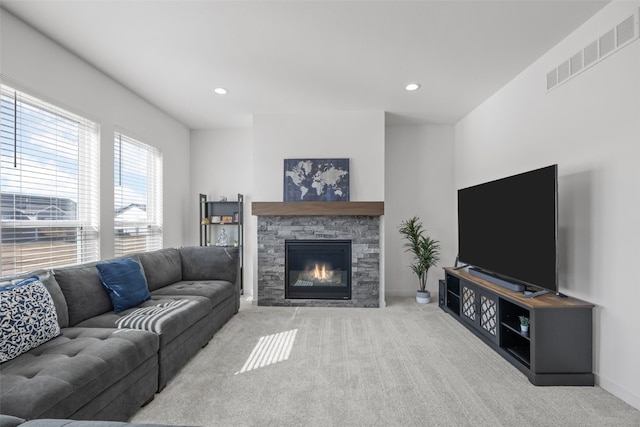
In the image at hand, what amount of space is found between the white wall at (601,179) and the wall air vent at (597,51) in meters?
0.04

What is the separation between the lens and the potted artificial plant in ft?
14.7

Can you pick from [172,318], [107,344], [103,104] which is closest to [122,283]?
[172,318]

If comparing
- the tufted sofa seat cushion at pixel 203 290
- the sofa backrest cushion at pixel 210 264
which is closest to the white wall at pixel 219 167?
the sofa backrest cushion at pixel 210 264

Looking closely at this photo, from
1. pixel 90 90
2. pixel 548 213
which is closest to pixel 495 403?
pixel 548 213

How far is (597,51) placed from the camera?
2230 mm

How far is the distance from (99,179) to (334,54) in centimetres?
263

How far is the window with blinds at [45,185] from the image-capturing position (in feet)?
7.59

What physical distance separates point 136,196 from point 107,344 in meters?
2.58

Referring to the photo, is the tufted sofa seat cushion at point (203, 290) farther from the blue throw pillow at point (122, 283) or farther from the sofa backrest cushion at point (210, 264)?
the blue throw pillow at point (122, 283)

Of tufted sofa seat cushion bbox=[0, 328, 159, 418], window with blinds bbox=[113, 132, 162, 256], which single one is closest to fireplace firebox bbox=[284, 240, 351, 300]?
window with blinds bbox=[113, 132, 162, 256]

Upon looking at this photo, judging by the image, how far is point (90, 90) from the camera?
10.00 ft

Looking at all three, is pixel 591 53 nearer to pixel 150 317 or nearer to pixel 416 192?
pixel 416 192

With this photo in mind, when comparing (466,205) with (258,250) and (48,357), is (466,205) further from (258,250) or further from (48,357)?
(48,357)

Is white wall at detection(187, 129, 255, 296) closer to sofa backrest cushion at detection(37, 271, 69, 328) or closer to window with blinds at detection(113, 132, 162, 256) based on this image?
window with blinds at detection(113, 132, 162, 256)
